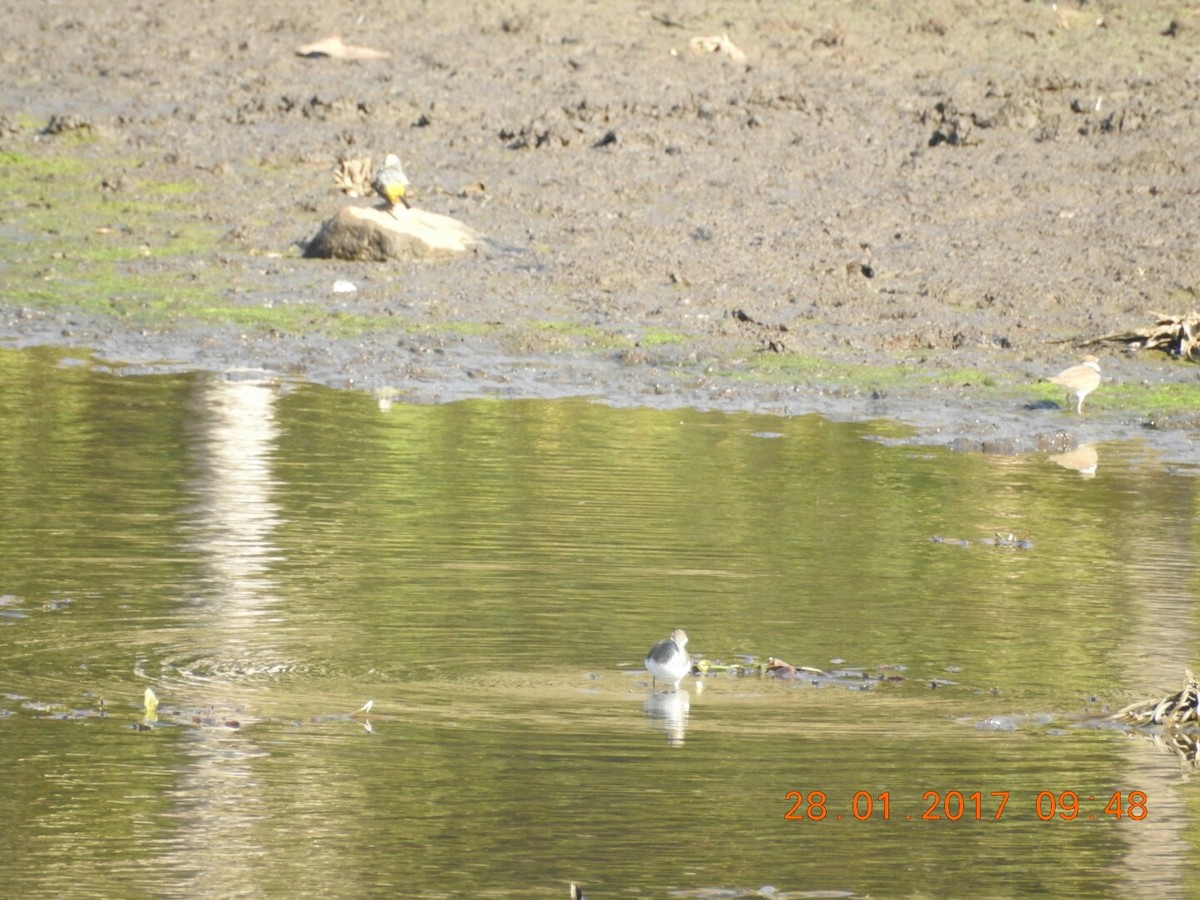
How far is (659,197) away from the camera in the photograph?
1747 centimetres

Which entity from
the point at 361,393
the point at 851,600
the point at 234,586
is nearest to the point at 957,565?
the point at 851,600

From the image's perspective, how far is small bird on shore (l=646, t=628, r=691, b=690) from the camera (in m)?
6.93

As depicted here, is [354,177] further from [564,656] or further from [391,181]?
[564,656]

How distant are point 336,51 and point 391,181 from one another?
6.00 m

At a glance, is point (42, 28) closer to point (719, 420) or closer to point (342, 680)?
point (719, 420)

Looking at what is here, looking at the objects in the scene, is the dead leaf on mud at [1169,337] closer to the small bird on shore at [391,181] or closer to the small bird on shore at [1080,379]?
the small bird on shore at [1080,379]

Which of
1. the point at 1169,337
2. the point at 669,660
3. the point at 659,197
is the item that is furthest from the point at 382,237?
the point at 669,660

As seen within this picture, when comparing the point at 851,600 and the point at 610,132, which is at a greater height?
the point at 610,132

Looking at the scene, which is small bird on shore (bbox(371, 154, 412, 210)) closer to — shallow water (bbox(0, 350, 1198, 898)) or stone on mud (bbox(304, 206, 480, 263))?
stone on mud (bbox(304, 206, 480, 263))

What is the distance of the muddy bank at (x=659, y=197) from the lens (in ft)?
45.1

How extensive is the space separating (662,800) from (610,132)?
43.5 ft

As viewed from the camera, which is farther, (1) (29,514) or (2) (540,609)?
(1) (29,514)

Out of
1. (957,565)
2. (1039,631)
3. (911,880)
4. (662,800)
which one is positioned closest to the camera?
(911,880)

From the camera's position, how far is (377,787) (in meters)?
6.09
